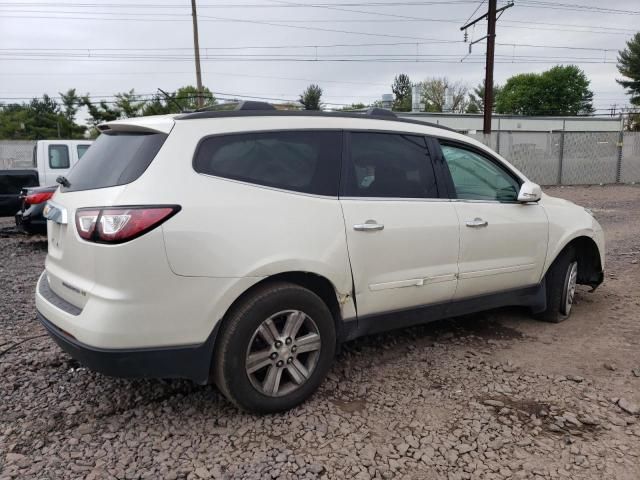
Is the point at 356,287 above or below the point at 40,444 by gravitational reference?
above

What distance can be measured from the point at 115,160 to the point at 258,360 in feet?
4.48

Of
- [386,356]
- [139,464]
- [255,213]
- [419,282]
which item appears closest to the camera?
[139,464]

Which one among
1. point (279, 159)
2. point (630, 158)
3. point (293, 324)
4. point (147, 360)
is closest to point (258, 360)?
point (293, 324)

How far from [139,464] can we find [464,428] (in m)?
1.76

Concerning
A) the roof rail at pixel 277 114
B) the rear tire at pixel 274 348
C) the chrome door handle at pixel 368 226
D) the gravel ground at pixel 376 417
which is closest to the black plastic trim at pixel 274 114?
the roof rail at pixel 277 114

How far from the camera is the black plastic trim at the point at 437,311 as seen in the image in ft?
11.1

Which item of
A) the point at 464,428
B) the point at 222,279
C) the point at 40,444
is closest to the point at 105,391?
the point at 40,444

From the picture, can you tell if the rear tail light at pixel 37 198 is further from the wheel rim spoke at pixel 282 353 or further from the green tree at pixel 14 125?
the green tree at pixel 14 125

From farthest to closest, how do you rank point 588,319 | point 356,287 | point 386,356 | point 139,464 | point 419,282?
point 588,319
point 386,356
point 419,282
point 356,287
point 139,464

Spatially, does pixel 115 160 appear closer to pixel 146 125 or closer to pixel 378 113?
pixel 146 125

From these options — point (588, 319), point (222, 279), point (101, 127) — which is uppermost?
point (101, 127)

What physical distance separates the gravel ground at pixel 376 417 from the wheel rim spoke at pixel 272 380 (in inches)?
7.3

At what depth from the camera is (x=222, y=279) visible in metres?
2.69

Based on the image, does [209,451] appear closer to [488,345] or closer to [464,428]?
[464,428]
